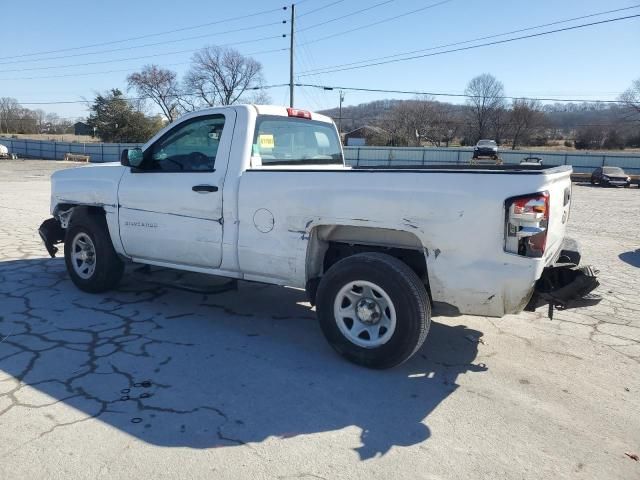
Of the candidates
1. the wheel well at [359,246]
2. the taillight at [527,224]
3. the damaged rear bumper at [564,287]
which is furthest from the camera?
the wheel well at [359,246]

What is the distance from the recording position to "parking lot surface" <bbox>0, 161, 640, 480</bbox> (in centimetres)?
265

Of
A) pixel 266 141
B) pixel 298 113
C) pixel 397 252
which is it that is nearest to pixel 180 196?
pixel 266 141

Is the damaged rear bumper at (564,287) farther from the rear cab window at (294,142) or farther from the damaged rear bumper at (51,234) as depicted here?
the damaged rear bumper at (51,234)

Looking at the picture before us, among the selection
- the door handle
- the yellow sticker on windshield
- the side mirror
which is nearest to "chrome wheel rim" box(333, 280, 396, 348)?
the door handle

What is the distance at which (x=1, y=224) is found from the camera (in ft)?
31.3

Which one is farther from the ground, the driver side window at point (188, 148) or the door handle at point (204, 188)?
the driver side window at point (188, 148)

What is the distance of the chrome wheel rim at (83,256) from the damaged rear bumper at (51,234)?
2.71 ft

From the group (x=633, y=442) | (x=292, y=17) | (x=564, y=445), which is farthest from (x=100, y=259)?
(x=292, y=17)

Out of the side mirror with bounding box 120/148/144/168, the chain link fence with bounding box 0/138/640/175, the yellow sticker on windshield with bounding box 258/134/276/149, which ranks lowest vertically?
the side mirror with bounding box 120/148/144/168

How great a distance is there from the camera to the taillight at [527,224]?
3123mm

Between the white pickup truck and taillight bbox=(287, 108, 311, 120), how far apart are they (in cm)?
1

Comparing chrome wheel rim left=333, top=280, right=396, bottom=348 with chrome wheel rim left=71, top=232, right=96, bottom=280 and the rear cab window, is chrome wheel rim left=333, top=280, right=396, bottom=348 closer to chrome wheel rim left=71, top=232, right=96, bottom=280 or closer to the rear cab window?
the rear cab window

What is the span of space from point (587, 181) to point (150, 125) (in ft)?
152

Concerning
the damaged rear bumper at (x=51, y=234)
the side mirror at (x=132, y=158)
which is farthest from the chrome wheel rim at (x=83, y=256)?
the side mirror at (x=132, y=158)
